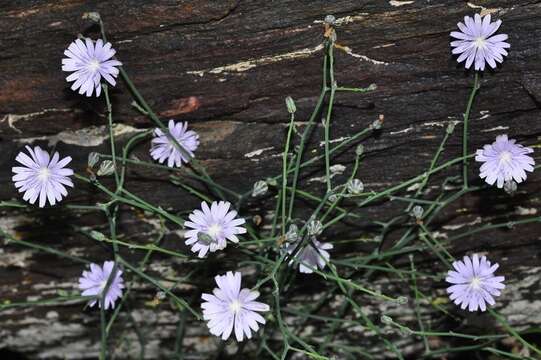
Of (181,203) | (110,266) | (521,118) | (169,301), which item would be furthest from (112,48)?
(521,118)

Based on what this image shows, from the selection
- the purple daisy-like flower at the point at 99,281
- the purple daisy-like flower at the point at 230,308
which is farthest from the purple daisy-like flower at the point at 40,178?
the purple daisy-like flower at the point at 230,308

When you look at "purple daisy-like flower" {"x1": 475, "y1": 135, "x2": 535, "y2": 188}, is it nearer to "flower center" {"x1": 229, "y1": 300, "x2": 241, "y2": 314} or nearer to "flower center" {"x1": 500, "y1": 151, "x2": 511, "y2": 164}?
"flower center" {"x1": 500, "y1": 151, "x2": 511, "y2": 164}

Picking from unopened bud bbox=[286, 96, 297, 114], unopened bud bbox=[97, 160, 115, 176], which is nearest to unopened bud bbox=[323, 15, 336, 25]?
unopened bud bbox=[286, 96, 297, 114]

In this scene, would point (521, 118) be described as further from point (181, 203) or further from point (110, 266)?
point (110, 266)

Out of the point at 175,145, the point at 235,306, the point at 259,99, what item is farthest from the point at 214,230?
the point at 259,99

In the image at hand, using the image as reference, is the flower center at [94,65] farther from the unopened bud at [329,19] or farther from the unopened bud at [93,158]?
the unopened bud at [329,19]

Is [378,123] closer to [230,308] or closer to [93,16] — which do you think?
[230,308]
